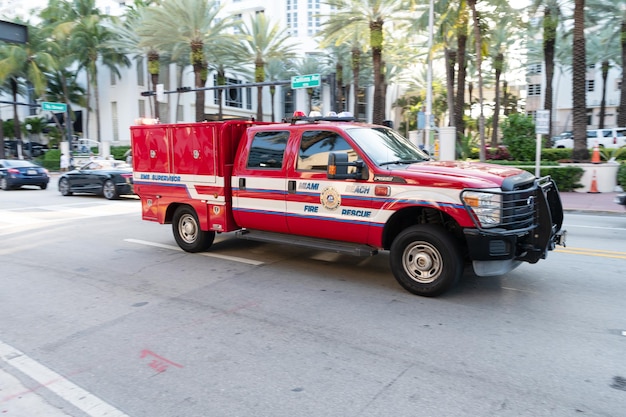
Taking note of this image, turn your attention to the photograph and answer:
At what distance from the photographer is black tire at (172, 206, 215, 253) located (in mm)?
8117

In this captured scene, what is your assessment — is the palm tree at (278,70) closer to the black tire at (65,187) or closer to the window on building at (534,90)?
the window on building at (534,90)

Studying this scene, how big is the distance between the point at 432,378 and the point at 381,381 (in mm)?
401

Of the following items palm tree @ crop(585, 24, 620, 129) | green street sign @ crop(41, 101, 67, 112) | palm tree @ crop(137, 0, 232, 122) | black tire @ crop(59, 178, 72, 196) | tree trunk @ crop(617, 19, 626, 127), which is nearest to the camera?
black tire @ crop(59, 178, 72, 196)

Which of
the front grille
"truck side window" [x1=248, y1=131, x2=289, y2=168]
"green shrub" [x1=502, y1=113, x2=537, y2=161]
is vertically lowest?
the front grille

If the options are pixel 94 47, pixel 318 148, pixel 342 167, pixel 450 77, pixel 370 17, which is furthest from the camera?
pixel 94 47

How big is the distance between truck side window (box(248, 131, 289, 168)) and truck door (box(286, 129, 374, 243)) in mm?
296

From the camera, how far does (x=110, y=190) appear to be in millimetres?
17203

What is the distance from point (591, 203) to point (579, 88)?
25.2 ft

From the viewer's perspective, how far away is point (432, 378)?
3787 mm

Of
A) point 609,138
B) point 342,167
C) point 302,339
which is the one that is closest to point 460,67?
point 609,138

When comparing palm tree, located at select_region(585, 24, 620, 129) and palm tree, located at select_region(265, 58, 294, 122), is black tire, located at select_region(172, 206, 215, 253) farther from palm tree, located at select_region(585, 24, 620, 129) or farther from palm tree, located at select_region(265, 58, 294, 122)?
palm tree, located at select_region(585, 24, 620, 129)

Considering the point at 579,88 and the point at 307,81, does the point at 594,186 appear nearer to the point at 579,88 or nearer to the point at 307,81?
the point at 579,88

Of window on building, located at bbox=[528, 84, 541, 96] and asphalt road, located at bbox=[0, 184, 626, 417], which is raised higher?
window on building, located at bbox=[528, 84, 541, 96]

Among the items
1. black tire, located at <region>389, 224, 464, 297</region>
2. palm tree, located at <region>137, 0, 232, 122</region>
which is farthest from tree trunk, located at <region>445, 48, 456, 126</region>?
black tire, located at <region>389, 224, 464, 297</region>
